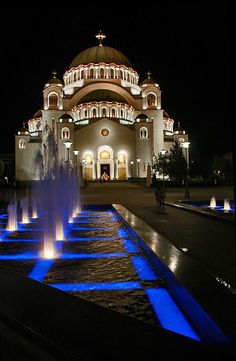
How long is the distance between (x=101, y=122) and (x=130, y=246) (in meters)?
46.0

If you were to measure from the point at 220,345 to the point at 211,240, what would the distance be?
5252 mm

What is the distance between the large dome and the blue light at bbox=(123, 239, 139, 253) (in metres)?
54.8

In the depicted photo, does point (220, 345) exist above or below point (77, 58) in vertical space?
below

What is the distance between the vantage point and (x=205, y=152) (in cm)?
6419

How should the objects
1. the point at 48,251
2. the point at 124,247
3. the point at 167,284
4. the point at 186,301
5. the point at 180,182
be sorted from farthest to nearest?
the point at 180,182 → the point at 124,247 → the point at 48,251 → the point at 167,284 → the point at 186,301

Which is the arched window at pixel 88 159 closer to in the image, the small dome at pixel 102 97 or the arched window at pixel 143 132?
the arched window at pixel 143 132

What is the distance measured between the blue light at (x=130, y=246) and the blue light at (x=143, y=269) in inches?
23.9

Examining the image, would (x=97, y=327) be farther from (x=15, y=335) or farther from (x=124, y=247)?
(x=124, y=247)

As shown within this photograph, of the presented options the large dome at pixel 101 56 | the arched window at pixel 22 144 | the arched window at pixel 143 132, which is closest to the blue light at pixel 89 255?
the arched window at pixel 143 132

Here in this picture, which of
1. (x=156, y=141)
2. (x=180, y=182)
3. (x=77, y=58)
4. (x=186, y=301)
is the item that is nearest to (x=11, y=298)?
(x=186, y=301)

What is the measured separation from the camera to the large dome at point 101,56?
196 ft

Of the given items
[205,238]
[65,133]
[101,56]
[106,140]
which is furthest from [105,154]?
[205,238]

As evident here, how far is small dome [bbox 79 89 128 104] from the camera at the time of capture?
54562 mm

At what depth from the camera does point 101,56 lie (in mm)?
59938
